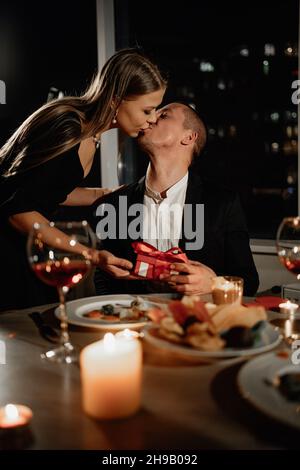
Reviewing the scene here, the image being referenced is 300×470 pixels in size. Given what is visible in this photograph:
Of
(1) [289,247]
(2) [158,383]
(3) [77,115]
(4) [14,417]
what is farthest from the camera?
(3) [77,115]

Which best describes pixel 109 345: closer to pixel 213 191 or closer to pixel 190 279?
pixel 190 279

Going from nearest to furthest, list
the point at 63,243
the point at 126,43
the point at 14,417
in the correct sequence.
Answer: the point at 14,417 < the point at 63,243 < the point at 126,43

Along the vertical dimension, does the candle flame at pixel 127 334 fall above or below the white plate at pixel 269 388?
below

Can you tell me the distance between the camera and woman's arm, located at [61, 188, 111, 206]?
8.15ft

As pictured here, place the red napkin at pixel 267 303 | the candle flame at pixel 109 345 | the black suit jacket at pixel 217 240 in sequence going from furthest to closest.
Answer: the black suit jacket at pixel 217 240 → the red napkin at pixel 267 303 → the candle flame at pixel 109 345

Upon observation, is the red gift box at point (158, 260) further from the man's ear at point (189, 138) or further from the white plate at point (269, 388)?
the man's ear at point (189, 138)

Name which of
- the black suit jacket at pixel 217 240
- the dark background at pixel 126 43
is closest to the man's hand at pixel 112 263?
the black suit jacket at pixel 217 240

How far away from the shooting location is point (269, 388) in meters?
0.83

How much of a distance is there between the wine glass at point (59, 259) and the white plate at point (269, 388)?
359mm

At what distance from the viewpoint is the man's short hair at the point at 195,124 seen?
2285 mm

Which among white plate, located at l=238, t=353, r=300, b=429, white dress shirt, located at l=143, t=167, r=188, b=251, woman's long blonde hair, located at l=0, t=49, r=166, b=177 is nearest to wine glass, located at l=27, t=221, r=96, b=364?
white plate, located at l=238, t=353, r=300, b=429

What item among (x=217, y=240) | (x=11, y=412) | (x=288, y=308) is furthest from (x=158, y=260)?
(x=11, y=412)

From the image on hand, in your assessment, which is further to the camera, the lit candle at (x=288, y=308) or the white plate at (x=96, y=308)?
the lit candle at (x=288, y=308)

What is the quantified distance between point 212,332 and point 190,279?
22.3 inches
